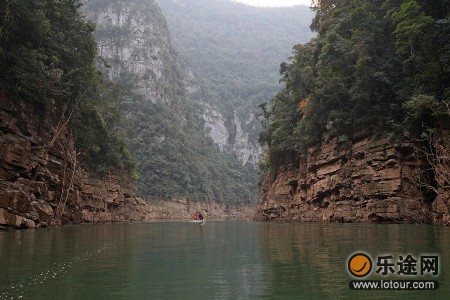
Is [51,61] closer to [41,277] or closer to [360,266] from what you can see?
[41,277]

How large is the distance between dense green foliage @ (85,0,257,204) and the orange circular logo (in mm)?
63252

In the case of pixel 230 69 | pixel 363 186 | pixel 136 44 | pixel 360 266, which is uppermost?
pixel 230 69

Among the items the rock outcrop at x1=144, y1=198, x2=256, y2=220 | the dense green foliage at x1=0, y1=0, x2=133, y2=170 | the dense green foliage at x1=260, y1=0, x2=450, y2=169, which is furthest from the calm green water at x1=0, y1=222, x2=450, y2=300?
the rock outcrop at x1=144, y1=198, x2=256, y2=220

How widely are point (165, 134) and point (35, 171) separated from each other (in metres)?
67.7

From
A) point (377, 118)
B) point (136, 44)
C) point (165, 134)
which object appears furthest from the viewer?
point (136, 44)

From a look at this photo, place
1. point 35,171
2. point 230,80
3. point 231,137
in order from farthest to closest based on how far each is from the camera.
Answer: point 230,80 → point 231,137 → point 35,171

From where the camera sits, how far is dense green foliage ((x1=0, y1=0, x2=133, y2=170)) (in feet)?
73.7

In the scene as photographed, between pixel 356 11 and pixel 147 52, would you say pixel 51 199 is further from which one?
pixel 147 52

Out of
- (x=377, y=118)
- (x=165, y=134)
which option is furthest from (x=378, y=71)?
(x=165, y=134)

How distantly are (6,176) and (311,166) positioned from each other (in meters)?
24.4

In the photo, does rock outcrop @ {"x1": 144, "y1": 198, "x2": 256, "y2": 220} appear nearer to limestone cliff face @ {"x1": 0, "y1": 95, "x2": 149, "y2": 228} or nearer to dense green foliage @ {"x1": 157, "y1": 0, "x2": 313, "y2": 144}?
limestone cliff face @ {"x1": 0, "y1": 95, "x2": 149, "y2": 228}

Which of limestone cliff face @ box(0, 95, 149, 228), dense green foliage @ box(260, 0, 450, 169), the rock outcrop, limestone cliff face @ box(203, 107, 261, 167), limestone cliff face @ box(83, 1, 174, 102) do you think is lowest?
the rock outcrop

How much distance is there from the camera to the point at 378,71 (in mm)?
28641

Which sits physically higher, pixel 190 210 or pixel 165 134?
pixel 165 134
